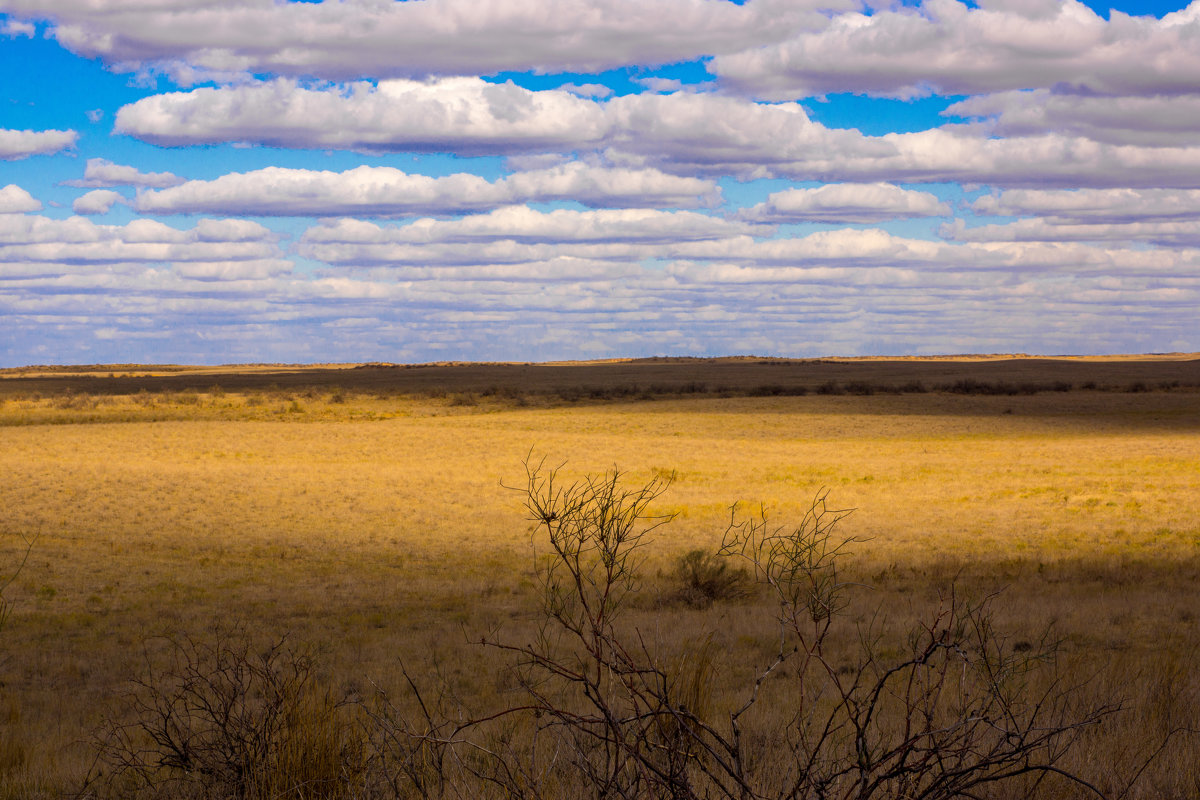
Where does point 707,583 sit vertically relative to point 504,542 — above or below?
above

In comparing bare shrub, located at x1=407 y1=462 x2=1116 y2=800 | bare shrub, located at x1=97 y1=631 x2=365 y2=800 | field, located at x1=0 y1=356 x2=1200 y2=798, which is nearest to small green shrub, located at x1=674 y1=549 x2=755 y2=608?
field, located at x1=0 y1=356 x2=1200 y2=798

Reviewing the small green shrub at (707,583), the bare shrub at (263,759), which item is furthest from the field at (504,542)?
the bare shrub at (263,759)

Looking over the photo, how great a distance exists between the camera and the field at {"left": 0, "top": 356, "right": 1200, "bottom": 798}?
9297 mm

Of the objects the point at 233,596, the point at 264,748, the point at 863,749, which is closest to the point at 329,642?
the point at 233,596

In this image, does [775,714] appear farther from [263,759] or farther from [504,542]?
[504,542]

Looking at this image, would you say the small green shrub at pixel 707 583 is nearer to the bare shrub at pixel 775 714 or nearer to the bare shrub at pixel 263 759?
the bare shrub at pixel 775 714

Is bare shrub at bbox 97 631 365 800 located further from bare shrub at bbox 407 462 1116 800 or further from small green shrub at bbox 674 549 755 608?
small green shrub at bbox 674 549 755 608

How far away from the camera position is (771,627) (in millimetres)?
12219

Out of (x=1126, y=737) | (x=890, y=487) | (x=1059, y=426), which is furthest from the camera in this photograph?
(x=1059, y=426)

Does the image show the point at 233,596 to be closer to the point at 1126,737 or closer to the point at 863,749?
the point at 1126,737

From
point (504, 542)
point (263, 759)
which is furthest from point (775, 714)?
point (504, 542)

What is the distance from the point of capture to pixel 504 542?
69.6 ft

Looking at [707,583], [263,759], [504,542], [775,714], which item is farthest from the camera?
[504,542]

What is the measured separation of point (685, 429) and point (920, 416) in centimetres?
1326
